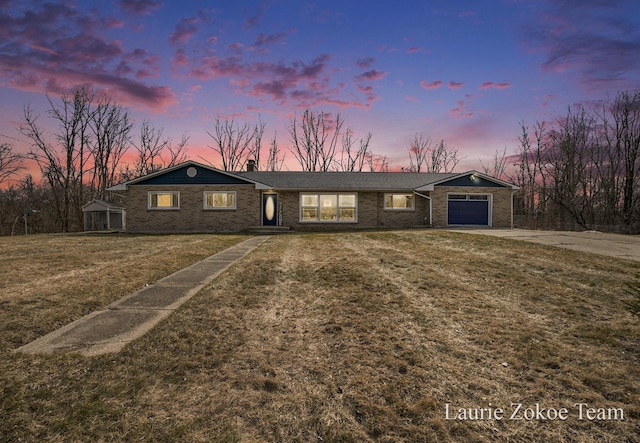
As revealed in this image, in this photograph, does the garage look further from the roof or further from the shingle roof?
the shingle roof

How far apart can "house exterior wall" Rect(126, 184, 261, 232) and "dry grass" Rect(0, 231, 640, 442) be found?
14.0 m

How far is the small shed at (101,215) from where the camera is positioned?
22.8 m

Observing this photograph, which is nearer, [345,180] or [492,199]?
[492,199]

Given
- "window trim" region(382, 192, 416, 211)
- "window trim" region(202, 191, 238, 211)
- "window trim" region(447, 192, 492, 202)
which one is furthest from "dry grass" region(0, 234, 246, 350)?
"window trim" region(447, 192, 492, 202)

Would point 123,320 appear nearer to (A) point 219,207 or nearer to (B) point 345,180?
(A) point 219,207

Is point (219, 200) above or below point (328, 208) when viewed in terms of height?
above

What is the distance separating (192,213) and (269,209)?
16.6 ft

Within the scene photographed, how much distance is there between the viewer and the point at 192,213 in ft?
65.4

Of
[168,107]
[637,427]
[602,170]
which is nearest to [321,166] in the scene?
[168,107]

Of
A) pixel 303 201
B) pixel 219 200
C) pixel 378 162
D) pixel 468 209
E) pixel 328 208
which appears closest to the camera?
pixel 219 200

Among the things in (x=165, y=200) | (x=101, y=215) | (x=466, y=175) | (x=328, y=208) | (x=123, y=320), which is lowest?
(x=123, y=320)

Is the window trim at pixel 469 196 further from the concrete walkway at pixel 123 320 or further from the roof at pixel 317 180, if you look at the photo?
the concrete walkway at pixel 123 320

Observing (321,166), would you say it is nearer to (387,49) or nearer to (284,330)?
(387,49)

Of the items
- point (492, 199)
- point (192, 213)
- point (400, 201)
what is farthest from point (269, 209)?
point (492, 199)
